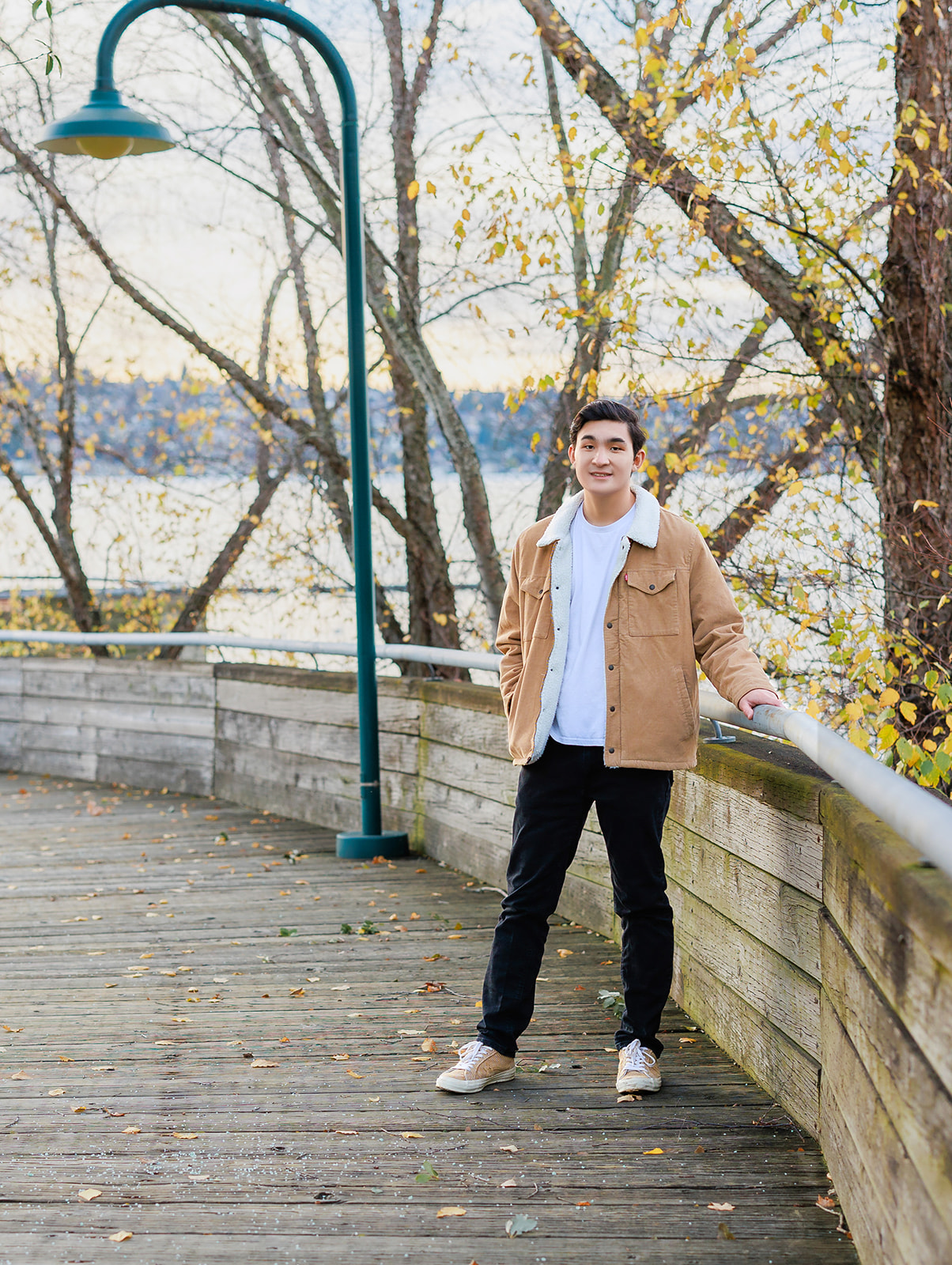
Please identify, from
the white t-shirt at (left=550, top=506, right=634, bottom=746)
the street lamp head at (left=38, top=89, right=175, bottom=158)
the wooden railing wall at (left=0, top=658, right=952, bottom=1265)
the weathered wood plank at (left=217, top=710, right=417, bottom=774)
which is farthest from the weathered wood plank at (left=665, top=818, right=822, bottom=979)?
the street lamp head at (left=38, top=89, right=175, bottom=158)

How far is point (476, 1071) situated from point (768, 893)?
0.91 m

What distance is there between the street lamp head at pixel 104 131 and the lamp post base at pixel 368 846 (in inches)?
133

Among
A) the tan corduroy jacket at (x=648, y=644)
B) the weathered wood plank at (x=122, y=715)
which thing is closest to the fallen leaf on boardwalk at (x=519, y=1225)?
the tan corduroy jacket at (x=648, y=644)

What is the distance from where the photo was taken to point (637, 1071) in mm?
3359

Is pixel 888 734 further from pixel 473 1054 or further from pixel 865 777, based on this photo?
pixel 865 777

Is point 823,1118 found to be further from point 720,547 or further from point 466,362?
point 466,362

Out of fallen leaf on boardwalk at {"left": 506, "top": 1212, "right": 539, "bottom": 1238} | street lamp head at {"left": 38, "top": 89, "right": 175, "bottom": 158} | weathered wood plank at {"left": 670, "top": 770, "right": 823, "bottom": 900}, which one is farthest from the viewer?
street lamp head at {"left": 38, "top": 89, "right": 175, "bottom": 158}

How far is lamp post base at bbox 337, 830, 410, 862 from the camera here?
6.49 metres

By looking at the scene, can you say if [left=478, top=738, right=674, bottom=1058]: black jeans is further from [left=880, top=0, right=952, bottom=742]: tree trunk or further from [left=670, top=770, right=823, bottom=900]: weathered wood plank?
[left=880, top=0, right=952, bottom=742]: tree trunk

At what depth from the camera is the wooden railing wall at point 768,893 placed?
79.6 inches

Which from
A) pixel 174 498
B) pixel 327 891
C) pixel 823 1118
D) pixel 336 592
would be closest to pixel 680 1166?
pixel 823 1118

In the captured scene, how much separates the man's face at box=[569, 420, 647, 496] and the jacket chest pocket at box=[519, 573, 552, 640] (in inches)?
11.4

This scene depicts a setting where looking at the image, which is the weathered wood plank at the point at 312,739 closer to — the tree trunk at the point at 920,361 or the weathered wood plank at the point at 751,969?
the tree trunk at the point at 920,361

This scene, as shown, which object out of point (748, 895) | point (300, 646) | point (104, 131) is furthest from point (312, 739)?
point (748, 895)
